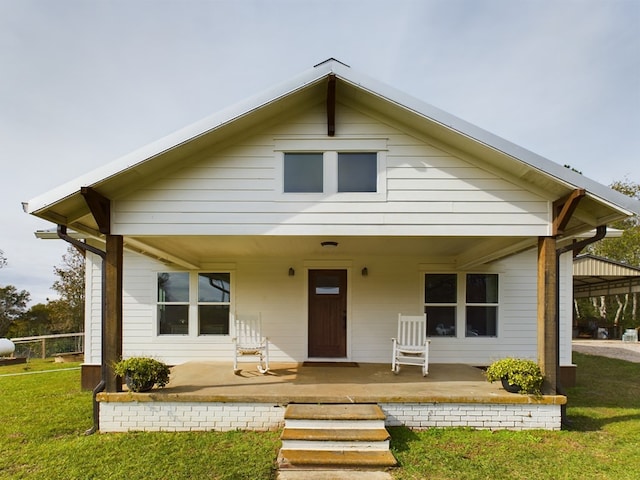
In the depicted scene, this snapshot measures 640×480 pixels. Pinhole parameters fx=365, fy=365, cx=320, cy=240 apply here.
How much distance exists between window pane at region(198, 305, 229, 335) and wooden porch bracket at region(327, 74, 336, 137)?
4451 mm

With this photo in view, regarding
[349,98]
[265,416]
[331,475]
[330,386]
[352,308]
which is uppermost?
[349,98]

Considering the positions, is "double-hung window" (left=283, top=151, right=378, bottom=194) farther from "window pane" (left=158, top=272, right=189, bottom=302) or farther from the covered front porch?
"window pane" (left=158, top=272, right=189, bottom=302)

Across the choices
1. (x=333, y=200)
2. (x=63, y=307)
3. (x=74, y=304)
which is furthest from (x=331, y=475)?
(x=63, y=307)

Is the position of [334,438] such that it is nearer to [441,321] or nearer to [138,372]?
[138,372]

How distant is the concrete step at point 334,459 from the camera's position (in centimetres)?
368

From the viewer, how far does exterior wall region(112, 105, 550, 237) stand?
4598mm

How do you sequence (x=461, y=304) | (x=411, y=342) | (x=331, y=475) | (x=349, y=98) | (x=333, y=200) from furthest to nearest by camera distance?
(x=461, y=304) → (x=411, y=342) → (x=349, y=98) → (x=333, y=200) → (x=331, y=475)

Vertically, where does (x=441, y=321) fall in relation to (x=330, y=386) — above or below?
above

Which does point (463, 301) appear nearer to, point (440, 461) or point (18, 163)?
point (440, 461)

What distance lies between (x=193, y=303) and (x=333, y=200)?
4.38 m

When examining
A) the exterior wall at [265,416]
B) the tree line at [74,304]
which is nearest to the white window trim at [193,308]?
the exterior wall at [265,416]

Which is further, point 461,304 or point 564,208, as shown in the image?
point 461,304

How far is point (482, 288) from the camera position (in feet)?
24.4

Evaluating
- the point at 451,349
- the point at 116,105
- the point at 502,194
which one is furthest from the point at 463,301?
the point at 116,105
